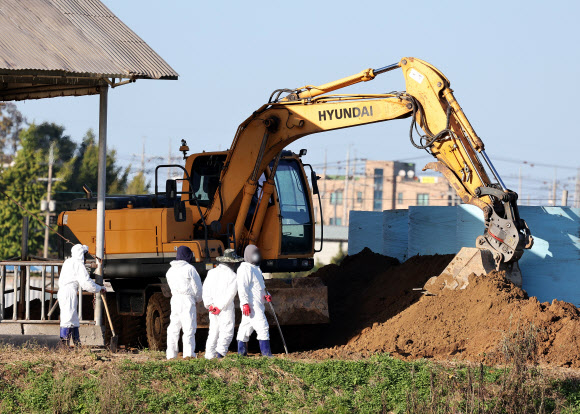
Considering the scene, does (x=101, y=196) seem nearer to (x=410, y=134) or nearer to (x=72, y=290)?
(x=72, y=290)

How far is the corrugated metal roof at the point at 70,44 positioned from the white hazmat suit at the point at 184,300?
9.34 ft

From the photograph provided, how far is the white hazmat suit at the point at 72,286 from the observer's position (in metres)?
12.9

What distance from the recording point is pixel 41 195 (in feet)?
179

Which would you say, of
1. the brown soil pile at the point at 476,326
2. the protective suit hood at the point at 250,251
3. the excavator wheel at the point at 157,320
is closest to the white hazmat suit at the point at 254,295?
the protective suit hood at the point at 250,251

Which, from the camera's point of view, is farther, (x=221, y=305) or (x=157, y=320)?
(x=157, y=320)

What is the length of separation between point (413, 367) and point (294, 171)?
6071 mm

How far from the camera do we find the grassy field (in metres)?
10.2

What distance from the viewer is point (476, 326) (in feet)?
45.4

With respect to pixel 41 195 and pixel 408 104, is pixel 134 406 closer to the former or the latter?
pixel 408 104

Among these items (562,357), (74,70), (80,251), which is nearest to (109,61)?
(74,70)

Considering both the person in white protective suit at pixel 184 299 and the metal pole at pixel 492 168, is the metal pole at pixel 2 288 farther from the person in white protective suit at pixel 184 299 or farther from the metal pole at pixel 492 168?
the metal pole at pixel 492 168

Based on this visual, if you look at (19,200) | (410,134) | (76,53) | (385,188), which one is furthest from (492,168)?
(385,188)

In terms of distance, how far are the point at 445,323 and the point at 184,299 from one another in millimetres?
4313

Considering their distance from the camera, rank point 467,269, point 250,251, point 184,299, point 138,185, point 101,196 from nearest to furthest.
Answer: point 184,299 → point 250,251 → point 101,196 → point 467,269 → point 138,185
